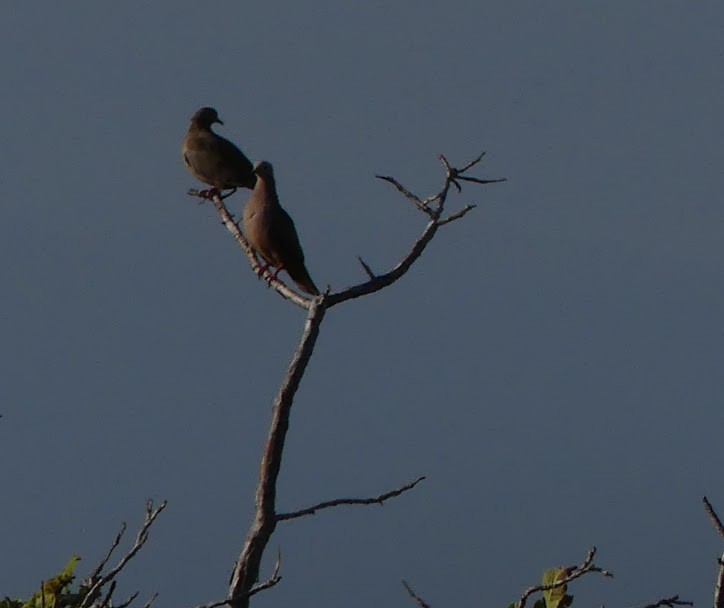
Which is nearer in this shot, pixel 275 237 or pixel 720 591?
pixel 720 591

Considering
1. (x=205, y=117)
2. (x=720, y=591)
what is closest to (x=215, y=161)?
(x=205, y=117)

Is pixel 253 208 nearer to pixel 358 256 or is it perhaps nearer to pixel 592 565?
pixel 358 256

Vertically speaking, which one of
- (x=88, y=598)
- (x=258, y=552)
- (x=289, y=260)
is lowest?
(x=88, y=598)

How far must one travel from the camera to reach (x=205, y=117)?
50.6 feet

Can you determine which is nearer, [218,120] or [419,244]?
[419,244]

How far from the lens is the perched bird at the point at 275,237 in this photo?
10969 mm

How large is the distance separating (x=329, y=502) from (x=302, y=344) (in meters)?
1.00

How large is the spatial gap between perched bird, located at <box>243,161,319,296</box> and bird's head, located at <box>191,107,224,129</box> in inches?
161

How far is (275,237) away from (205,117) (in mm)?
4755

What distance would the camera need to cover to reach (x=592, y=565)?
6.96 meters

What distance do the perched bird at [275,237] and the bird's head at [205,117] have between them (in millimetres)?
4086

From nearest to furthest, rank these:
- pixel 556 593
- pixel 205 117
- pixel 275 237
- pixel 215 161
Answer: pixel 556 593 → pixel 275 237 → pixel 215 161 → pixel 205 117

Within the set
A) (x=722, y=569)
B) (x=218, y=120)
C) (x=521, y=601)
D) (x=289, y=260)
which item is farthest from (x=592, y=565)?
(x=218, y=120)

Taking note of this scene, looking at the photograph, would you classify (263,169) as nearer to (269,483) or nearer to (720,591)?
(269,483)
